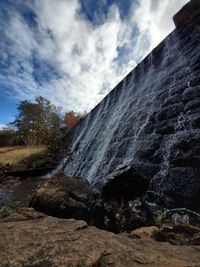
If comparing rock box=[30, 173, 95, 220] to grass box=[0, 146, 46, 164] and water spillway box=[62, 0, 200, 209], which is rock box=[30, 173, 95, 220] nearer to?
water spillway box=[62, 0, 200, 209]

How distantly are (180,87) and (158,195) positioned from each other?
1.93m

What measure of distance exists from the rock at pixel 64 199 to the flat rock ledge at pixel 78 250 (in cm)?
101

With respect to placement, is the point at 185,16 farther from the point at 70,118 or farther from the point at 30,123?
the point at 70,118

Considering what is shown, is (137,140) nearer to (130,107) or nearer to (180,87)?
(180,87)

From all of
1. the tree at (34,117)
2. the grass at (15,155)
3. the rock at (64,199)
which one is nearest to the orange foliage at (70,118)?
the tree at (34,117)

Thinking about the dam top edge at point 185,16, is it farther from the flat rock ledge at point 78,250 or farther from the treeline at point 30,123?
the treeline at point 30,123

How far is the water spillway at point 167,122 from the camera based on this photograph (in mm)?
2822

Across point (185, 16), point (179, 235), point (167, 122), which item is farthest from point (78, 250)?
point (185, 16)

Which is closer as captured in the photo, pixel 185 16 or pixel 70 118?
pixel 185 16

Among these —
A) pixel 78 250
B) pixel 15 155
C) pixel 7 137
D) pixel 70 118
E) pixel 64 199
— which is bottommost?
pixel 78 250

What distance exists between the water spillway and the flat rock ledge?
129cm

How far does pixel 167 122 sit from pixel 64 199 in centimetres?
202

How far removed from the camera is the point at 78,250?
131cm

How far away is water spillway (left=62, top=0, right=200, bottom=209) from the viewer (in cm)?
282
